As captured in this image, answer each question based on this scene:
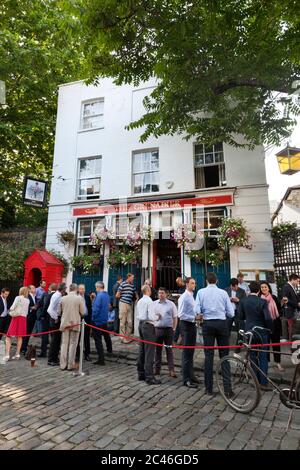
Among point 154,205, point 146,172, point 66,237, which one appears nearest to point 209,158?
point 146,172

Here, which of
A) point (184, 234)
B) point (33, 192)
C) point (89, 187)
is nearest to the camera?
point (184, 234)

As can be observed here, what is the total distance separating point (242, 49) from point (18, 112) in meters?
13.9

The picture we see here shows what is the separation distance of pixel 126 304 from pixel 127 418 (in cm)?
525

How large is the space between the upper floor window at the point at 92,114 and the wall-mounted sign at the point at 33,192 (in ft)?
13.5

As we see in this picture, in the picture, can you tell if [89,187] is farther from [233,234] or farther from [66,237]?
[233,234]

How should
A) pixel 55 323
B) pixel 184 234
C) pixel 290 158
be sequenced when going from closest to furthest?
1. pixel 290 158
2. pixel 55 323
3. pixel 184 234

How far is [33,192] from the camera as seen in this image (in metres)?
13.5

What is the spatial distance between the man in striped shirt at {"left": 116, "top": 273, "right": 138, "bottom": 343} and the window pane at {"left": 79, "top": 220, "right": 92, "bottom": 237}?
16.7 feet

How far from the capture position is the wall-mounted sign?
43.6ft

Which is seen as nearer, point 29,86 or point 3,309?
point 3,309

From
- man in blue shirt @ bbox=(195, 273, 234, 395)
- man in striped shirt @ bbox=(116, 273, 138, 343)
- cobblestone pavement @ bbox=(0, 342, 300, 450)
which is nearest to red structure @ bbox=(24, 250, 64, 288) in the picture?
man in striped shirt @ bbox=(116, 273, 138, 343)
